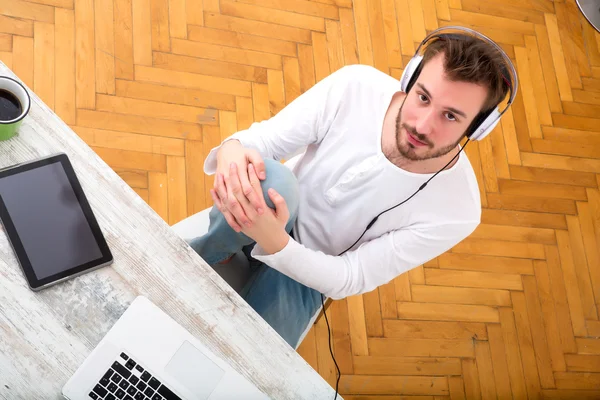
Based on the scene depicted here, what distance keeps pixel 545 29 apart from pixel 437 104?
5.18 ft

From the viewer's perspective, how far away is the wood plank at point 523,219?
2352 millimetres

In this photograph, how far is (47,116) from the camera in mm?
1088

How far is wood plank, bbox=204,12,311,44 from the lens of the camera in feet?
7.51

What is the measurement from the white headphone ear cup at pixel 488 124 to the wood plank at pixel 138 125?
105cm

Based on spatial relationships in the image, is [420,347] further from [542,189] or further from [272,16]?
[272,16]

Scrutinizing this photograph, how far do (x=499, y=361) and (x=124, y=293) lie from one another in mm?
1603

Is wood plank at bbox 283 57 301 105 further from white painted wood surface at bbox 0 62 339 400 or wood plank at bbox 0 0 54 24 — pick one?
white painted wood surface at bbox 0 62 339 400

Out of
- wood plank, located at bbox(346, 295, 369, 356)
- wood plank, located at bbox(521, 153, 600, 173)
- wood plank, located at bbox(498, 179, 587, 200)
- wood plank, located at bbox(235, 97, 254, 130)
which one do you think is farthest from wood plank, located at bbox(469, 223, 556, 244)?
wood plank, located at bbox(235, 97, 254, 130)

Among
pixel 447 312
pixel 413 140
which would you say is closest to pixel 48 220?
pixel 413 140

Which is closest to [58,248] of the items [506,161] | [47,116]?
[47,116]

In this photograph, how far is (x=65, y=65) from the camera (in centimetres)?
209

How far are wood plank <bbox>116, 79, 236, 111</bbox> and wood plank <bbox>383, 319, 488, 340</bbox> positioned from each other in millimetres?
950

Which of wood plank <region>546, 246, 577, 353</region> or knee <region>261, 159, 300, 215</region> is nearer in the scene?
knee <region>261, 159, 300, 215</region>

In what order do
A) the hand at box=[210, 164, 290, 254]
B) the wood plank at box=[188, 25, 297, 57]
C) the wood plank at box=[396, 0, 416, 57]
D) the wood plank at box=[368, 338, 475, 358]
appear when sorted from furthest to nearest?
the wood plank at box=[396, 0, 416, 57], the wood plank at box=[188, 25, 297, 57], the wood plank at box=[368, 338, 475, 358], the hand at box=[210, 164, 290, 254]
